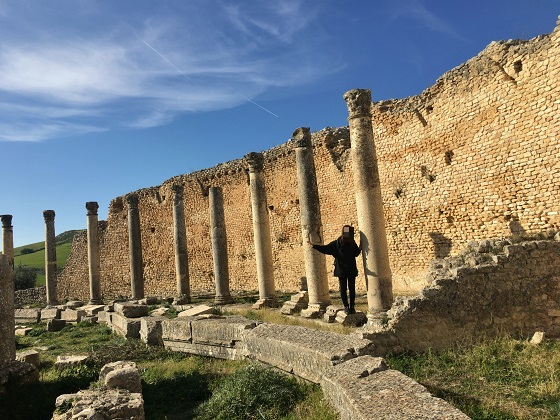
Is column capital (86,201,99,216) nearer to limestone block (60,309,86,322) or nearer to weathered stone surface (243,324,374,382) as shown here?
limestone block (60,309,86,322)

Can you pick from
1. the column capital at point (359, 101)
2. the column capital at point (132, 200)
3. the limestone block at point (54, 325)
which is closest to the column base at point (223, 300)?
the limestone block at point (54, 325)

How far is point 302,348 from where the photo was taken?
262 inches

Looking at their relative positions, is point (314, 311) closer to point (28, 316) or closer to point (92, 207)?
point (28, 316)

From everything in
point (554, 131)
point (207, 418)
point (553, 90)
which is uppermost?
point (553, 90)

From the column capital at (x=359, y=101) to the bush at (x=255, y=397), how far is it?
19.0 ft

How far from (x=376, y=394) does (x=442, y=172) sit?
10.6 m

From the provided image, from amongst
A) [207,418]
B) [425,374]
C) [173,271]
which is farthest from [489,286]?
[173,271]

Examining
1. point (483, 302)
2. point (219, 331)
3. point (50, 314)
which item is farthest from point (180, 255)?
point (483, 302)

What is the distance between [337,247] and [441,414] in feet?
21.6

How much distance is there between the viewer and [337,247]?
416 inches

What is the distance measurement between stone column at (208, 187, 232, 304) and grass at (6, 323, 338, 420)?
5.43 meters

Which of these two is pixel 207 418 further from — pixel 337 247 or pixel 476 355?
pixel 337 247

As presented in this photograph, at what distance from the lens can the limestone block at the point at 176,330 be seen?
33.2ft

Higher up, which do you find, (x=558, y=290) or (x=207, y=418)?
(x=558, y=290)
